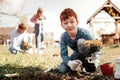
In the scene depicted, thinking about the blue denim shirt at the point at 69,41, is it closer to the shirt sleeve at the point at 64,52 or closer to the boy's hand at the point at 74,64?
the shirt sleeve at the point at 64,52

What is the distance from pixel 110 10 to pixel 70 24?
35.7ft

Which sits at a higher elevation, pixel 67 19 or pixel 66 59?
pixel 67 19

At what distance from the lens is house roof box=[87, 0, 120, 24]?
14562 mm

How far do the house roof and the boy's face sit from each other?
941cm

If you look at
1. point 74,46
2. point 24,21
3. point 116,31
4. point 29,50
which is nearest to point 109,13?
→ point 116,31

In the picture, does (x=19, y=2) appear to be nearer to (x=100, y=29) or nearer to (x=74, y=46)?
(x=74, y=46)

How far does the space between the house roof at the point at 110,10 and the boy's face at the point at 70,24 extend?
9.41 meters

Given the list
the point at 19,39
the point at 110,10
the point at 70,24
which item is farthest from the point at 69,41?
the point at 110,10

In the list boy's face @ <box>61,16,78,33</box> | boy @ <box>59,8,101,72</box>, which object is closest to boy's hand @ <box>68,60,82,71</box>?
boy @ <box>59,8,101,72</box>

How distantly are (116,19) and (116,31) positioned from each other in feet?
3.60

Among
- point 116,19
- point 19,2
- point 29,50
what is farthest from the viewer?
point 116,19

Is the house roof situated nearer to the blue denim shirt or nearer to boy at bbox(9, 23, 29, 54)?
boy at bbox(9, 23, 29, 54)

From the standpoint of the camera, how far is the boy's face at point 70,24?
4598mm

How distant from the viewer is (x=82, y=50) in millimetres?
4426
